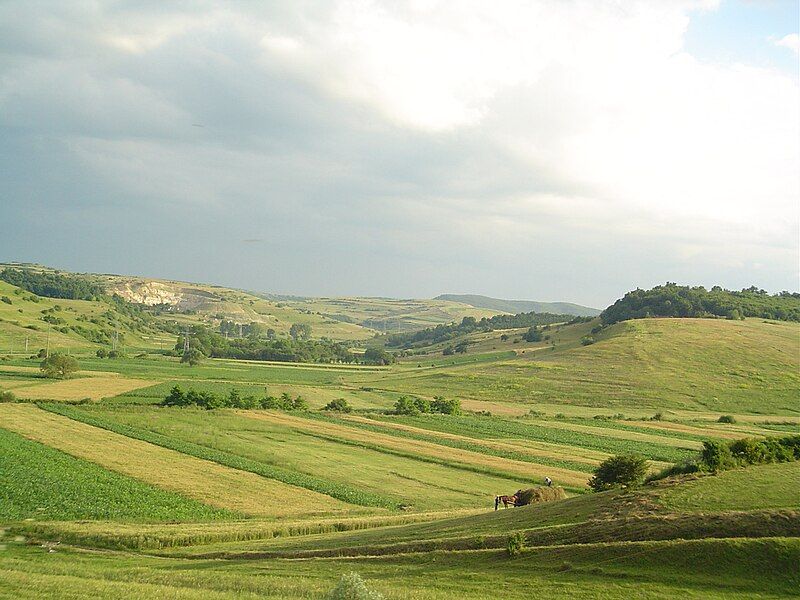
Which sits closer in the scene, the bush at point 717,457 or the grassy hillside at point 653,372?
the bush at point 717,457

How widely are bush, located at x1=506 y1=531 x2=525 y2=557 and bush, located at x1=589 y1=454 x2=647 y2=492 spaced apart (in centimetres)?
601

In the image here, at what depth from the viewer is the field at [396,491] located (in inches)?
702

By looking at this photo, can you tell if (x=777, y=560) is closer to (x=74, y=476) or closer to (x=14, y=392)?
(x=74, y=476)

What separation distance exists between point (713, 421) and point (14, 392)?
319 feet

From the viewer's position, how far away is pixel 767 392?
354 feet

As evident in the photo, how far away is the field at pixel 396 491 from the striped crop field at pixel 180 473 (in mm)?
287

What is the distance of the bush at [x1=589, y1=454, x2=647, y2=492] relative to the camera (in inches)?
1045

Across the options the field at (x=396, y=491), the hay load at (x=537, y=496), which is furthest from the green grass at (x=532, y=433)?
the hay load at (x=537, y=496)

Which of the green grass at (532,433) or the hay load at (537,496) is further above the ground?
the hay load at (537,496)

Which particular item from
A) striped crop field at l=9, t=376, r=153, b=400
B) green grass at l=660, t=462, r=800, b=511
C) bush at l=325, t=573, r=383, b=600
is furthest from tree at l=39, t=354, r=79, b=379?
green grass at l=660, t=462, r=800, b=511

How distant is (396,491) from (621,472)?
21.1m

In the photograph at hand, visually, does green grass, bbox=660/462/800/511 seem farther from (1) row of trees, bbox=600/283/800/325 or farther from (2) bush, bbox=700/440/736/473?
(1) row of trees, bbox=600/283/800/325

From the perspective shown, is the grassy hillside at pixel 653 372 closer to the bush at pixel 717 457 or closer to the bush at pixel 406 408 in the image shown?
the bush at pixel 406 408

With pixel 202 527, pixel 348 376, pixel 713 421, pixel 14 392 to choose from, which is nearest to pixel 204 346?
pixel 348 376
